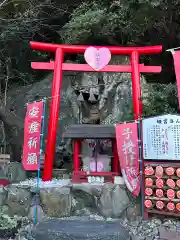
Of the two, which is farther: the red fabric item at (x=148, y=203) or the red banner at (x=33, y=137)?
the red banner at (x=33, y=137)

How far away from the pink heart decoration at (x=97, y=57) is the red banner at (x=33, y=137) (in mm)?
2130

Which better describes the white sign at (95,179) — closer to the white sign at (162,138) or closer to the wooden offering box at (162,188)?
the wooden offering box at (162,188)

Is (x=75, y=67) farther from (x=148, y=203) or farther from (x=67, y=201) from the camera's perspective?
(x=148, y=203)

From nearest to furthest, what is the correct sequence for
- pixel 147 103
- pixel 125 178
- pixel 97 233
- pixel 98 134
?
1. pixel 97 233
2. pixel 125 178
3. pixel 98 134
4. pixel 147 103

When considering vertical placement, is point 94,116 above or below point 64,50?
below

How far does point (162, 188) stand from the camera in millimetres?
6598

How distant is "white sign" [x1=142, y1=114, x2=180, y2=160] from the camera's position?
645 cm

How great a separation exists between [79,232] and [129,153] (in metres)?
2.53

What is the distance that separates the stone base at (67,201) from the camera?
7.19 meters

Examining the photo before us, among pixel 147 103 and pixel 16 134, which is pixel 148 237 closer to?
pixel 147 103

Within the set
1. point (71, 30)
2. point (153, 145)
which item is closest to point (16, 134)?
point (71, 30)

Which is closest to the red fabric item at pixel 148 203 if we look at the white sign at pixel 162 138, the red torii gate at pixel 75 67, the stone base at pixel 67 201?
the stone base at pixel 67 201

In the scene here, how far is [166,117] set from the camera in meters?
6.60

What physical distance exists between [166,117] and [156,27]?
583cm
